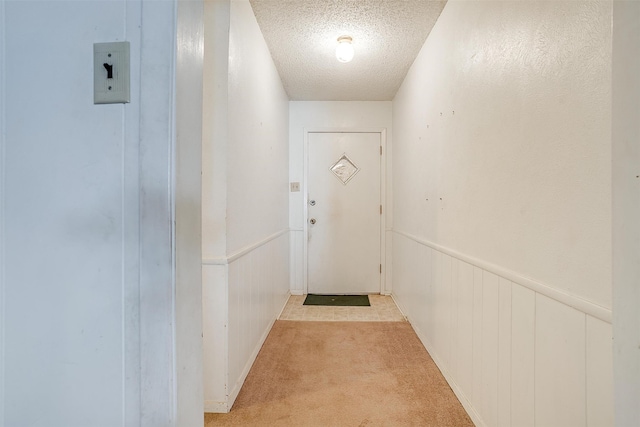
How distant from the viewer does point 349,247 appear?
12.5 feet

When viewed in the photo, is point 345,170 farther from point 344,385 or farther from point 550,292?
point 550,292

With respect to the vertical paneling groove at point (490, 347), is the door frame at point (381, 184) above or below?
above

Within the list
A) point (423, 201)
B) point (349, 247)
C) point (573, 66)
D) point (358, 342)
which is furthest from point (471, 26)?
point (349, 247)

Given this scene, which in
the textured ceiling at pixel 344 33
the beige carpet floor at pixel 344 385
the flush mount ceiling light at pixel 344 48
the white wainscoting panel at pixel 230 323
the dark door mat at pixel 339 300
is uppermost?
the textured ceiling at pixel 344 33

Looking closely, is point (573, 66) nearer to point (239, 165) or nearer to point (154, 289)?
point (154, 289)

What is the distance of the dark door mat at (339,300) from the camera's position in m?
3.42

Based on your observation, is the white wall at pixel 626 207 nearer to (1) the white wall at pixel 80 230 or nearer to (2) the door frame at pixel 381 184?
(1) the white wall at pixel 80 230

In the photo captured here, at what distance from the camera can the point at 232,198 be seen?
1676 mm

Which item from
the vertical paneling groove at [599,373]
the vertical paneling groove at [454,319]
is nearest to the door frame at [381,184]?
the vertical paneling groove at [454,319]

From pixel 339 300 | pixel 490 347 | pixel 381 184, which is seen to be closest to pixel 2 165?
pixel 490 347

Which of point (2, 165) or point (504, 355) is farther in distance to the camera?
point (504, 355)

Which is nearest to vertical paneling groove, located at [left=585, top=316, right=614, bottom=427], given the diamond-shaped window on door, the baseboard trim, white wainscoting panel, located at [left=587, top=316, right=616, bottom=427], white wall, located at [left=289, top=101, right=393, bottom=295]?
white wainscoting panel, located at [left=587, top=316, right=616, bottom=427]

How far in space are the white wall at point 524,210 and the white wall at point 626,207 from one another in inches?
14.2

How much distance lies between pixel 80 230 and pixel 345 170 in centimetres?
329
